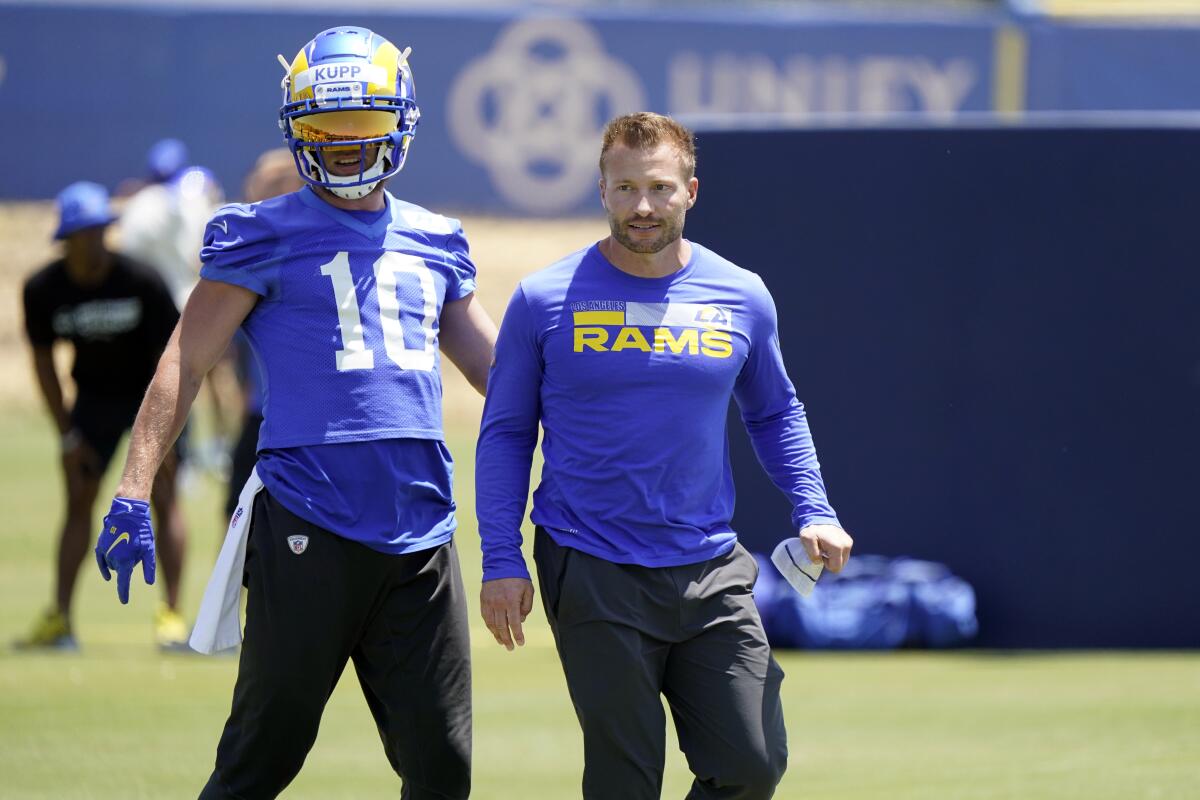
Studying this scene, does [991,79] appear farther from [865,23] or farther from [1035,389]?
[1035,389]

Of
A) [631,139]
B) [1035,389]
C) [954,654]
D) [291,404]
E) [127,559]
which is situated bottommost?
[954,654]

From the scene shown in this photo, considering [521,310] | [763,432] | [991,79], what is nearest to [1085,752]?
[763,432]

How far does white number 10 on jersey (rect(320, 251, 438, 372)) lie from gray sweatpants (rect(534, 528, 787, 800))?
0.64 meters

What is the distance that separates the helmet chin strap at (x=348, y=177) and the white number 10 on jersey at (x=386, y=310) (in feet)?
0.56

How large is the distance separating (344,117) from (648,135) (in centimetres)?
79

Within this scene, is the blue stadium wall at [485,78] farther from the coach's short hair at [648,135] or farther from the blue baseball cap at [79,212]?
the coach's short hair at [648,135]

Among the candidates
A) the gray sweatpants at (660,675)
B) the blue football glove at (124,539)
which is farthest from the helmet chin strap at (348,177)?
the gray sweatpants at (660,675)

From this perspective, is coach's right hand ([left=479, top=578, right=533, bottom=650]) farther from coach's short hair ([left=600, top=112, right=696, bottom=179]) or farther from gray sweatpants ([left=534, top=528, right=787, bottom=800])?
coach's short hair ([left=600, top=112, right=696, bottom=179])

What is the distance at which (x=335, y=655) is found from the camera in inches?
196

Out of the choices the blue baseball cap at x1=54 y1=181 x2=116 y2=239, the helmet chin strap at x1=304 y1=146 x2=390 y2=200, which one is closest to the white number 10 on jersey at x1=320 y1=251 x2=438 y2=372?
the helmet chin strap at x1=304 y1=146 x2=390 y2=200

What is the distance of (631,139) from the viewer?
16.4 feet

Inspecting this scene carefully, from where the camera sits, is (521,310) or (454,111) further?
→ (454,111)

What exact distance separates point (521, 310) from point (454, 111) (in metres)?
20.3

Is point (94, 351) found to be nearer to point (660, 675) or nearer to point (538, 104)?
point (660, 675)
